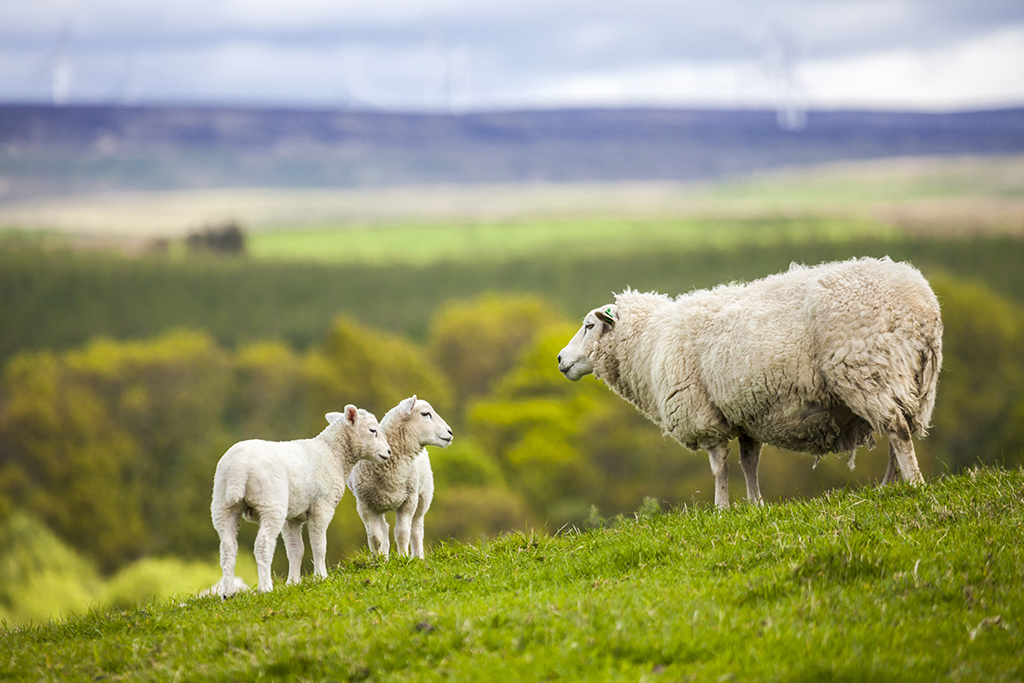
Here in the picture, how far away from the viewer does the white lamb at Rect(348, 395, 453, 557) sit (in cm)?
1152

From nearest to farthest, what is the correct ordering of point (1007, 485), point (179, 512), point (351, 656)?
point (351, 656) < point (1007, 485) < point (179, 512)

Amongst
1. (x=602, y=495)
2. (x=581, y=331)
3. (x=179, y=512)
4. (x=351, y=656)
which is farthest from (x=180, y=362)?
(x=351, y=656)

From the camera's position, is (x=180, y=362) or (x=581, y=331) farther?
(x=180, y=362)

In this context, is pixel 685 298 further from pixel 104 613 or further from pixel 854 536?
pixel 104 613

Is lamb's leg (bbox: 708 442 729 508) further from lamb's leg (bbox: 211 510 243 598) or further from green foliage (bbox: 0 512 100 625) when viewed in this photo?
green foliage (bbox: 0 512 100 625)

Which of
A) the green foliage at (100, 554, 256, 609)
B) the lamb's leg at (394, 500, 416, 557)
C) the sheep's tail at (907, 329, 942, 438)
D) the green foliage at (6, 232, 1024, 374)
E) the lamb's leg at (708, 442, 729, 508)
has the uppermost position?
the sheep's tail at (907, 329, 942, 438)

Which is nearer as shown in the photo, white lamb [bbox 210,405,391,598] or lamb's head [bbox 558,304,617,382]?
white lamb [bbox 210,405,391,598]

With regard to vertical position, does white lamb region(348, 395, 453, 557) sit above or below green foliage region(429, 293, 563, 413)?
above

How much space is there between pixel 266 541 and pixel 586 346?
5326mm

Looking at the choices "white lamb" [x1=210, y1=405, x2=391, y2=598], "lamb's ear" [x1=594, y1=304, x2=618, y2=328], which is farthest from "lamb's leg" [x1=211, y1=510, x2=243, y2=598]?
"lamb's ear" [x1=594, y1=304, x2=618, y2=328]

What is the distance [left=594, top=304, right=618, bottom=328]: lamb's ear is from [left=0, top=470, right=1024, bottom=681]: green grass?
384cm

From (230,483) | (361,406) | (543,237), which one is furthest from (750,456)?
(543,237)

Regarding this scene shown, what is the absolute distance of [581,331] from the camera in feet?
44.1

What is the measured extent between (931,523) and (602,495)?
61090 mm
